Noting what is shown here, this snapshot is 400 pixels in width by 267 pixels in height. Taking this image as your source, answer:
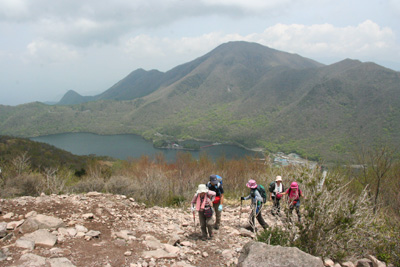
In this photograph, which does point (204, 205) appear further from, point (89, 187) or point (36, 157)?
point (36, 157)

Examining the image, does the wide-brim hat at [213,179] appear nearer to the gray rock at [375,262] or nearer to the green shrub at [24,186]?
the gray rock at [375,262]

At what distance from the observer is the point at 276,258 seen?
4.39m

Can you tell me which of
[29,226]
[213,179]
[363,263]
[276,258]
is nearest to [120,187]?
[29,226]

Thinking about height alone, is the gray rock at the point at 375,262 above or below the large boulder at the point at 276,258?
below

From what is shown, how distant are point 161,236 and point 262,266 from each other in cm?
347

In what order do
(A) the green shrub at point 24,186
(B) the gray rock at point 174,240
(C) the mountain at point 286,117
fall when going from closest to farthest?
Result: (B) the gray rock at point 174,240 < (A) the green shrub at point 24,186 < (C) the mountain at point 286,117

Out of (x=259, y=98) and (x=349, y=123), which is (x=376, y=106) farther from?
(x=259, y=98)

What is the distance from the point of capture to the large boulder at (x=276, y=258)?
13.9 ft

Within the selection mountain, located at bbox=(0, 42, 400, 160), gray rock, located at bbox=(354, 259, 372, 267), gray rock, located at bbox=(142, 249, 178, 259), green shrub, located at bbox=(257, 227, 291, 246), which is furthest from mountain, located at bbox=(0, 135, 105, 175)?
mountain, located at bbox=(0, 42, 400, 160)

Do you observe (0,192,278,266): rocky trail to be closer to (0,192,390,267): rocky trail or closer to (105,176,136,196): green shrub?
(0,192,390,267): rocky trail

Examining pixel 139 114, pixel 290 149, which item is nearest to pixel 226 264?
pixel 290 149

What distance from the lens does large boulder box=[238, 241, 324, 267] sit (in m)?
4.25

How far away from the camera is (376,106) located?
312 feet

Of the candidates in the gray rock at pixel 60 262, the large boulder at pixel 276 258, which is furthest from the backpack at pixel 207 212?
the gray rock at pixel 60 262
